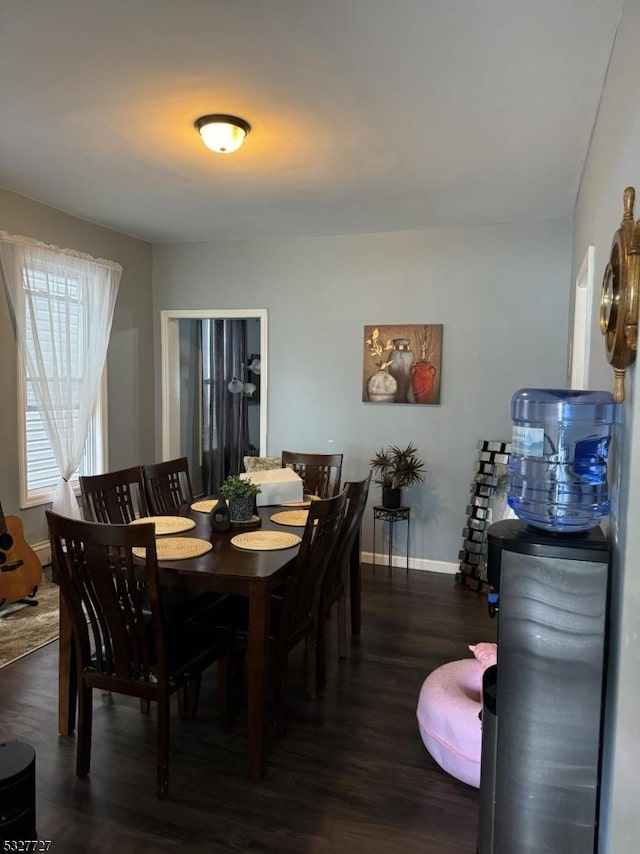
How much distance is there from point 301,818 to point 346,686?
93 centimetres

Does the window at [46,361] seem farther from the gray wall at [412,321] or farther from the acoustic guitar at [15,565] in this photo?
the gray wall at [412,321]

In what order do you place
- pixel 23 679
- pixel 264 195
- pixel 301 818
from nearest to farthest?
pixel 301 818 → pixel 23 679 → pixel 264 195

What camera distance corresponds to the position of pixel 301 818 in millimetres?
2029

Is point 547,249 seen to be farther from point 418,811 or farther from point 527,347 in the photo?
point 418,811

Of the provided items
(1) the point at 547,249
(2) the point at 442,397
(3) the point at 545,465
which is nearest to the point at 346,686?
(3) the point at 545,465

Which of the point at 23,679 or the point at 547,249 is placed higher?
the point at 547,249

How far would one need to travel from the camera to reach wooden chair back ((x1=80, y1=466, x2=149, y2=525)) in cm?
291

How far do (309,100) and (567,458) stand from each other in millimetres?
1913

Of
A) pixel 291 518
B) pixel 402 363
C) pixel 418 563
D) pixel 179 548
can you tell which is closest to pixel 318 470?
pixel 291 518

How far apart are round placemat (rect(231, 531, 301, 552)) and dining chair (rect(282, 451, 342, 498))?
1181mm

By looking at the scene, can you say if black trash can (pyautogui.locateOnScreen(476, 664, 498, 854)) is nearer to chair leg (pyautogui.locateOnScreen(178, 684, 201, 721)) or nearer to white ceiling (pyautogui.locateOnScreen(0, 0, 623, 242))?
chair leg (pyautogui.locateOnScreen(178, 684, 201, 721))

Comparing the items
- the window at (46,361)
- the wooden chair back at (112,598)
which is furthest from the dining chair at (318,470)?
the wooden chair back at (112,598)

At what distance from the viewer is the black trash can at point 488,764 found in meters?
1.57

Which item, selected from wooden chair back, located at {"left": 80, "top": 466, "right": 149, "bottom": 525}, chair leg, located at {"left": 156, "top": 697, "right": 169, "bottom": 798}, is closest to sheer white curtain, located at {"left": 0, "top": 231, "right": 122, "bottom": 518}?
wooden chair back, located at {"left": 80, "top": 466, "right": 149, "bottom": 525}
